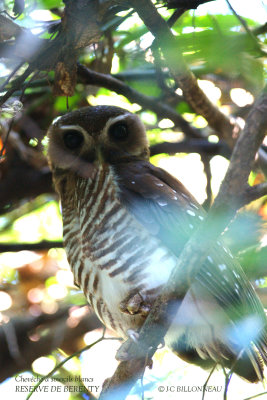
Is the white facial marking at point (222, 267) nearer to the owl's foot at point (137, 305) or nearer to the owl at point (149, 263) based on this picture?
the owl at point (149, 263)

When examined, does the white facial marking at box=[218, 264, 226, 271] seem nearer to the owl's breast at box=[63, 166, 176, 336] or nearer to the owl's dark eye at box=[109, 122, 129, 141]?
the owl's breast at box=[63, 166, 176, 336]

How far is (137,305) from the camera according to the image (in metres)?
2.12

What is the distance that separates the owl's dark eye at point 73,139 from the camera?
2.58 metres

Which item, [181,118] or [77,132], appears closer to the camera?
[77,132]

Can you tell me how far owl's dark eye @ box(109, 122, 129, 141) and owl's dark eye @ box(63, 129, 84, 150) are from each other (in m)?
0.15

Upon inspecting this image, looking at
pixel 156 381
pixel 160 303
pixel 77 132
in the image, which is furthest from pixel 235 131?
pixel 160 303

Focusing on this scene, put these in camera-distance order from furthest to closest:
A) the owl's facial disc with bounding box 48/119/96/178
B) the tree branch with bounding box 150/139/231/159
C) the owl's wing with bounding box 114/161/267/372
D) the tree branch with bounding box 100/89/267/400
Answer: the tree branch with bounding box 150/139/231/159 → the owl's facial disc with bounding box 48/119/96/178 → the owl's wing with bounding box 114/161/267/372 → the tree branch with bounding box 100/89/267/400

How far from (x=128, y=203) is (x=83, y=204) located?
0.80 ft

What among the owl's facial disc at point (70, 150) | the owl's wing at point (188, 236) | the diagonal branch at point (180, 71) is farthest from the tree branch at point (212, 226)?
the owl's facial disc at point (70, 150)

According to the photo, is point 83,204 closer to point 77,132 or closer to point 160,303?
point 77,132

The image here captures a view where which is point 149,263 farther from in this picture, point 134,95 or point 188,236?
point 134,95

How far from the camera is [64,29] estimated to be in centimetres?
199

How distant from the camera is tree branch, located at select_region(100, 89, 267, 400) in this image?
1.23m

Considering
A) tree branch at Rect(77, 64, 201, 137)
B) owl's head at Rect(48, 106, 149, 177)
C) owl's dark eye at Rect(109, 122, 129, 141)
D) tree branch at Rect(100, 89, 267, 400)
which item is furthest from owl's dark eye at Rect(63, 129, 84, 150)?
tree branch at Rect(100, 89, 267, 400)
